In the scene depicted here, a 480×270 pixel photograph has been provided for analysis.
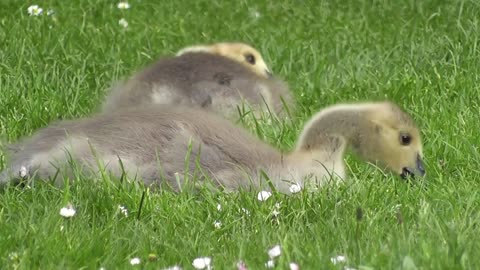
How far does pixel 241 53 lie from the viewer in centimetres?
751

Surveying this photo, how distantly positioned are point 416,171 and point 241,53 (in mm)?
2300

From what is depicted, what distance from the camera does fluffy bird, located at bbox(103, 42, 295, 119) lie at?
657 centimetres

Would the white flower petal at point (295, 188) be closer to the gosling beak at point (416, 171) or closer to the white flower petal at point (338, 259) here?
the gosling beak at point (416, 171)

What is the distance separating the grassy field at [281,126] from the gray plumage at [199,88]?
20cm

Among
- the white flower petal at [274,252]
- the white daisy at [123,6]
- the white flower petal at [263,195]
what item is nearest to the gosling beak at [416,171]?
the white flower petal at [263,195]

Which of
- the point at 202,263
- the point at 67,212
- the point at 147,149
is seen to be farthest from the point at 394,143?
the point at 202,263

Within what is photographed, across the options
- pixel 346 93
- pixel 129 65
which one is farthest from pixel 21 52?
pixel 346 93

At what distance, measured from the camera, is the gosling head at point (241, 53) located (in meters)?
7.27

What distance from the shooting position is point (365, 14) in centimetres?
866

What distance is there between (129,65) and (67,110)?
106cm

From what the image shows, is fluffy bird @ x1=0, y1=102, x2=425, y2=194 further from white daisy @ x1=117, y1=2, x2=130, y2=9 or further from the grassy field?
white daisy @ x1=117, y1=2, x2=130, y2=9

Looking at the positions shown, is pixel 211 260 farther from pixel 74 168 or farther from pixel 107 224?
pixel 74 168

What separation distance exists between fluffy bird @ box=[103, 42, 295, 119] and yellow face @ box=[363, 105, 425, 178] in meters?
1.06

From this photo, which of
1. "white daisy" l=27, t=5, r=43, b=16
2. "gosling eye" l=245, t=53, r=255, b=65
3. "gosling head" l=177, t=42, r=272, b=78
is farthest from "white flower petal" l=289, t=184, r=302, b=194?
"white daisy" l=27, t=5, r=43, b=16
